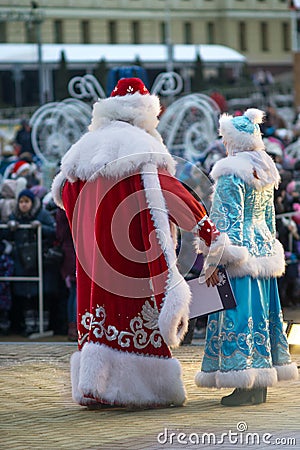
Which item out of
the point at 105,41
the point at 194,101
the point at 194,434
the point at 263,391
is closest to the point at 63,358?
the point at 263,391

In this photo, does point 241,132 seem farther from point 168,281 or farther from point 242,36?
point 242,36

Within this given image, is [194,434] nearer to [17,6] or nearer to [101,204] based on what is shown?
[101,204]

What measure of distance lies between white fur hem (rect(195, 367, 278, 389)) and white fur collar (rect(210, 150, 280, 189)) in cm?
121

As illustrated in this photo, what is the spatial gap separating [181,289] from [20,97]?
44072 millimetres

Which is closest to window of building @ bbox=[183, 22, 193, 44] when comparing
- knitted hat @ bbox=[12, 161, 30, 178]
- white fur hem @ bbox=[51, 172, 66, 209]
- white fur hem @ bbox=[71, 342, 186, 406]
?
knitted hat @ bbox=[12, 161, 30, 178]

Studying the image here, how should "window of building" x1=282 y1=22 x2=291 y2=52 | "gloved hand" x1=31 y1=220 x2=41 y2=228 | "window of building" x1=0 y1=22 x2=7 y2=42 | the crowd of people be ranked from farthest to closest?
"window of building" x1=282 y1=22 x2=291 y2=52, "window of building" x1=0 y1=22 x2=7 y2=42, "gloved hand" x1=31 y1=220 x2=41 y2=228, the crowd of people

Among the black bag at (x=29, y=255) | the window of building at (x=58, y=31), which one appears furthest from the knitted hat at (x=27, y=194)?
the window of building at (x=58, y=31)

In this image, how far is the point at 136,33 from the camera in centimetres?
8119

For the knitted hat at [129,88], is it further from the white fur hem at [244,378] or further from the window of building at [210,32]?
the window of building at [210,32]

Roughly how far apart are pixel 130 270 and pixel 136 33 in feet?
243

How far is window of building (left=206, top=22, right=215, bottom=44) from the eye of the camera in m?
82.8

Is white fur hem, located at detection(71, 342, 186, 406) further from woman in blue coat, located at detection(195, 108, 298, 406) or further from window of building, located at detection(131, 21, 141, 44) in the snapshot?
window of building, located at detection(131, 21, 141, 44)

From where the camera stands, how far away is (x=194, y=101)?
20.8 meters

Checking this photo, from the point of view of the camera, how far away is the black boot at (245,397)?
8422 mm
